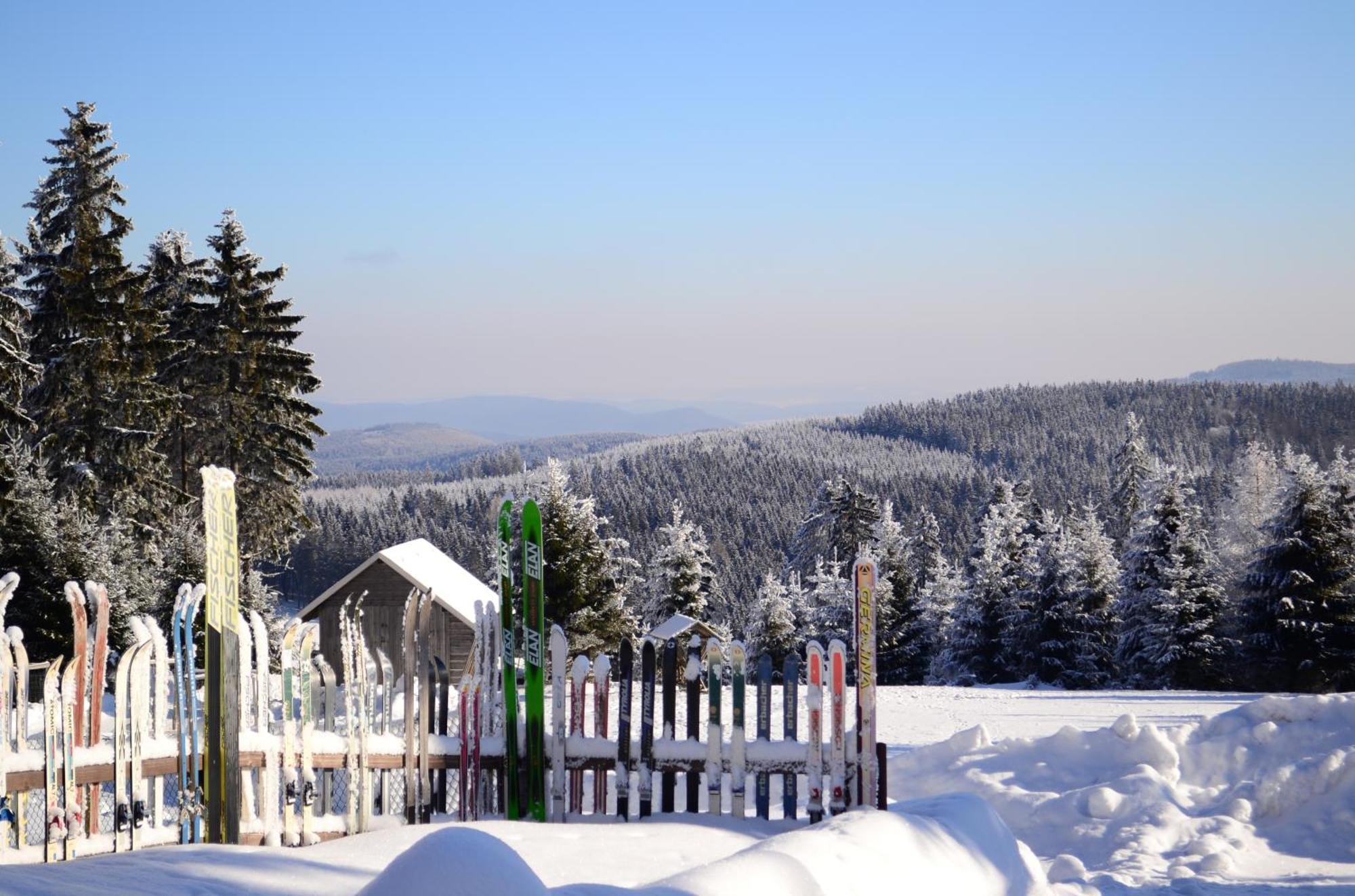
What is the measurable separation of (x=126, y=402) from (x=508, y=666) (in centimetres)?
2023

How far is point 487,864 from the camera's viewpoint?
317 cm

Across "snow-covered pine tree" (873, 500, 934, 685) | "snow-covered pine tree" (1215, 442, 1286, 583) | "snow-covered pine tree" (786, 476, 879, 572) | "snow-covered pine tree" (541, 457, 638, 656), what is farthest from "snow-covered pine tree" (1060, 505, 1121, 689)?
"snow-covered pine tree" (541, 457, 638, 656)

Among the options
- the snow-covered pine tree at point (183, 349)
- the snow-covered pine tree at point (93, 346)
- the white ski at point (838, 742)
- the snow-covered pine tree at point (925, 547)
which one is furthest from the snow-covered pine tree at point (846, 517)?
the white ski at point (838, 742)

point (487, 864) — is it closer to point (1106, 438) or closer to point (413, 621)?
point (413, 621)

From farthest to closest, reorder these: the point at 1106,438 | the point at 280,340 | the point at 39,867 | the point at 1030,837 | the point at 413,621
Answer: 1. the point at 1106,438
2. the point at 280,340
3. the point at 1030,837
4. the point at 413,621
5. the point at 39,867

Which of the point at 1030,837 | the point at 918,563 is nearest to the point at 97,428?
the point at 1030,837

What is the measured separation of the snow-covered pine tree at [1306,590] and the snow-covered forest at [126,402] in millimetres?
26045

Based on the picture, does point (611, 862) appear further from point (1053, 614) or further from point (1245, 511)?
point (1245, 511)

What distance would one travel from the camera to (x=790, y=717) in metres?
7.27

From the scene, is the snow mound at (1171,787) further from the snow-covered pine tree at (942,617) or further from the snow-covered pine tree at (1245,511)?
the snow-covered pine tree at (1245,511)

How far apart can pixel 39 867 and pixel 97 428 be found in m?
22.5

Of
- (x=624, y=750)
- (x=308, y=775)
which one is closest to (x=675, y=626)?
(x=624, y=750)

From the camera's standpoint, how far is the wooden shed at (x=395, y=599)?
71.7 ft

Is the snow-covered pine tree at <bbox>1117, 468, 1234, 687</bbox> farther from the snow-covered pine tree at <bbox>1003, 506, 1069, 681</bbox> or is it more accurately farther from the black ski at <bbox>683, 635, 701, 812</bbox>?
the black ski at <bbox>683, 635, 701, 812</bbox>
